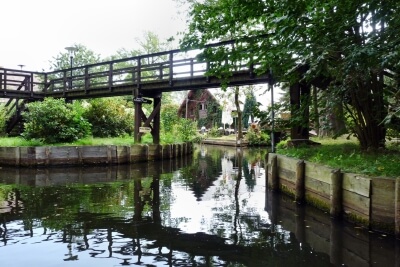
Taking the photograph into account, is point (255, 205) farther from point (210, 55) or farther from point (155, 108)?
point (155, 108)

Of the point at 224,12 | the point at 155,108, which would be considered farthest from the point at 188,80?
the point at 224,12

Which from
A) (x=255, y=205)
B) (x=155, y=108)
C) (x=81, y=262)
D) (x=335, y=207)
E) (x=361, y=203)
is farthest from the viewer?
(x=155, y=108)

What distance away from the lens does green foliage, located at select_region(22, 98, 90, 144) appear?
1706cm

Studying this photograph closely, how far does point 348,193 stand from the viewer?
6.85 metres

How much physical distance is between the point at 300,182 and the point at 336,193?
1.66 meters

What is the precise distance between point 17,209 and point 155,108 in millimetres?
12105

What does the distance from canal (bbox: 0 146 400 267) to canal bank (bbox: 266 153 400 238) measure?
0.77 feet

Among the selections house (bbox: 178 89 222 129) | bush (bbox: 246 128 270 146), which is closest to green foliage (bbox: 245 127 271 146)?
bush (bbox: 246 128 270 146)

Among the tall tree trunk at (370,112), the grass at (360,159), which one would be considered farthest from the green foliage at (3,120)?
the tall tree trunk at (370,112)

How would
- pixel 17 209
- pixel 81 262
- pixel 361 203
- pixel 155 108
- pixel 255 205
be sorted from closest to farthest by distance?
pixel 81 262, pixel 361 203, pixel 17 209, pixel 255 205, pixel 155 108

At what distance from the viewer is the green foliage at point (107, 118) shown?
21422 millimetres

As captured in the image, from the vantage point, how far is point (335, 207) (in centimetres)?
717

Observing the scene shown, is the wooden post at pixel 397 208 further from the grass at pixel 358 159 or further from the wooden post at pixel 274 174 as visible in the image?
the wooden post at pixel 274 174

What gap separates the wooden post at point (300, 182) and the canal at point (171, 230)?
307mm
